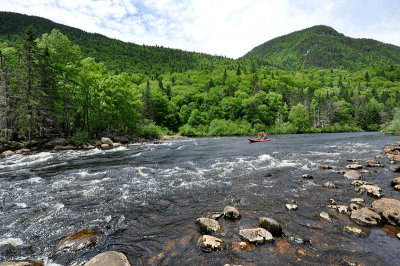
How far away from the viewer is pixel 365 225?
6410 millimetres

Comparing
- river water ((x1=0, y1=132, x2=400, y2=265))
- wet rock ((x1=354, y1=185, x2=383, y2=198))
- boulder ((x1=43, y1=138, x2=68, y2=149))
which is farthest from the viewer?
boulder ((x1=43, y1=138, x2=68, y2=149))

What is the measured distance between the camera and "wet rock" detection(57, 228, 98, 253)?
5570mm

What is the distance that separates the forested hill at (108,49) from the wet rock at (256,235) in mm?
148812

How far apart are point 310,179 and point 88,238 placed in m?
11.4

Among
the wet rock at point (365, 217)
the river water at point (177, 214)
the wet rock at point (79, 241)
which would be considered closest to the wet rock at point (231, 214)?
the river water at point (177, 214)

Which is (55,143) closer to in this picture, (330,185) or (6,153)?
(6,153)

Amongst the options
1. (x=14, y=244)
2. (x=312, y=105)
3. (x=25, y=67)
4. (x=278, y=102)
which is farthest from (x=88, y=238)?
(x=312, y=105)

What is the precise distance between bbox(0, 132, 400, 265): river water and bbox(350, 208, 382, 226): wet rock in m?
0.28

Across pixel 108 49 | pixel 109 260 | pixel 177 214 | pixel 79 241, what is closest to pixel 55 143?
pixel 79 241

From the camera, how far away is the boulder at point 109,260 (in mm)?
4598

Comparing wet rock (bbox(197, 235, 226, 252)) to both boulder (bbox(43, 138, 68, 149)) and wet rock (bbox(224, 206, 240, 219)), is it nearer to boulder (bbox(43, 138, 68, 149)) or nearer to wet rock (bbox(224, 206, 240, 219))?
wet rock (bbox(224, 206, 240, 219))

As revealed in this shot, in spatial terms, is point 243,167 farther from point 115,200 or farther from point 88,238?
point 88,238

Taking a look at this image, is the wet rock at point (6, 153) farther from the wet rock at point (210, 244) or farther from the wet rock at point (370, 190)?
the wet rock at point (370, 190)

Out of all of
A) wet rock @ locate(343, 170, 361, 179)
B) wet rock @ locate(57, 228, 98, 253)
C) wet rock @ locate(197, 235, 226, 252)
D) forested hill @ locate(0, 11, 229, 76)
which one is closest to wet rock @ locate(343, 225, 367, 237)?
wet rock @ locate(197, 235, 226, 252)
